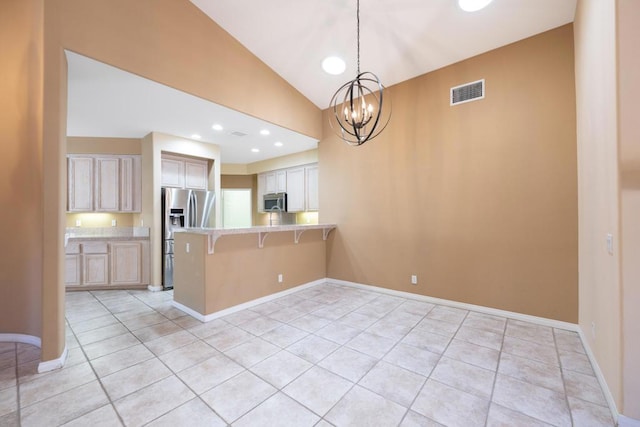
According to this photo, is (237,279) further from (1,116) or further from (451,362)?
(1,116)

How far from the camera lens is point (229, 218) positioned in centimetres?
812

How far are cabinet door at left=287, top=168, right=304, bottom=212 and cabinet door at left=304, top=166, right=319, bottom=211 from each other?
0.53 feet

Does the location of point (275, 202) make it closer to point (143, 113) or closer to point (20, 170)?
point (143, 113)

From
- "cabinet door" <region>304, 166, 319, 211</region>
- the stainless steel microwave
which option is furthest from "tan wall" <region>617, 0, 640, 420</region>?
the stainless steel microwave

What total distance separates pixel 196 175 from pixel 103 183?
5.23 ft

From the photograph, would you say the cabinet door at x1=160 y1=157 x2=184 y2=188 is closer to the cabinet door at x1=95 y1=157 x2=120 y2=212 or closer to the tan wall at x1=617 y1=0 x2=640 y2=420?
the cabinet door at x1=95 y1=157 x2=120 y2=212

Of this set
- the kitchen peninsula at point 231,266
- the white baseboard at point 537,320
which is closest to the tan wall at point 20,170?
the kitchen peninsula at point 231,266

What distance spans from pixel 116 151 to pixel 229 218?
3.54 metres

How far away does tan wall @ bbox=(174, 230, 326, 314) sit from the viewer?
11.3 feet

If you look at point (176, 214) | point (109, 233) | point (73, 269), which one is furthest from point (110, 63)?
point (73, 269)

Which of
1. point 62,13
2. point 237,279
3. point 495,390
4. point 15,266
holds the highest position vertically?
point 62,13

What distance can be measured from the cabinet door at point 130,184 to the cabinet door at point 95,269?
94 centimetres

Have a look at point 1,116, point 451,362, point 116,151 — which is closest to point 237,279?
point 451,362

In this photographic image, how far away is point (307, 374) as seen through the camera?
2.24 metres
